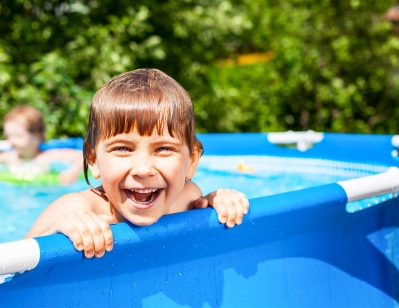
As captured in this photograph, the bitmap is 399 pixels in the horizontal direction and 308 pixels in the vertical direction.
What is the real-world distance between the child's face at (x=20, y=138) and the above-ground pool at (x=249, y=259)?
300 centimetres

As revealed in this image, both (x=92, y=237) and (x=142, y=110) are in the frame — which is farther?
(x=142, y=110)

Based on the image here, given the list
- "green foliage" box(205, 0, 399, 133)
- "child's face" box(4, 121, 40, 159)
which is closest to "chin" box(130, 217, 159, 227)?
"child's face" box(4, 121, 40, 159)

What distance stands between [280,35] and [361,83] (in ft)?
3.66

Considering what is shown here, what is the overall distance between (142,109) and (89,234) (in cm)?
38

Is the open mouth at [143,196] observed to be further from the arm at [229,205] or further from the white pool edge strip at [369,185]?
the white pool edge strip at [369,185]

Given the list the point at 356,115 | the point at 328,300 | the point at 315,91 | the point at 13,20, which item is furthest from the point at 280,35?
the point at 328,300

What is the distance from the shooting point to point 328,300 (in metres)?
2.08

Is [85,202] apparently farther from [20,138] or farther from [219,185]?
[20,138]

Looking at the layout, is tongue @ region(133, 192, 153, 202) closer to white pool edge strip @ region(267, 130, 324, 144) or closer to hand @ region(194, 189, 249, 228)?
hand @ region(194, 189, 249, 228)

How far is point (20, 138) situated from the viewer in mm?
4422

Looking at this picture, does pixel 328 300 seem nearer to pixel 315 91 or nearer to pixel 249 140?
pixel 249 140

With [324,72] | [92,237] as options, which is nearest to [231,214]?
[92,237]

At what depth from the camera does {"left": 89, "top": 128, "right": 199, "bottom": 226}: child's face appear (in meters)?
1.55

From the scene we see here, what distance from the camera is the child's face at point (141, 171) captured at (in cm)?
155
